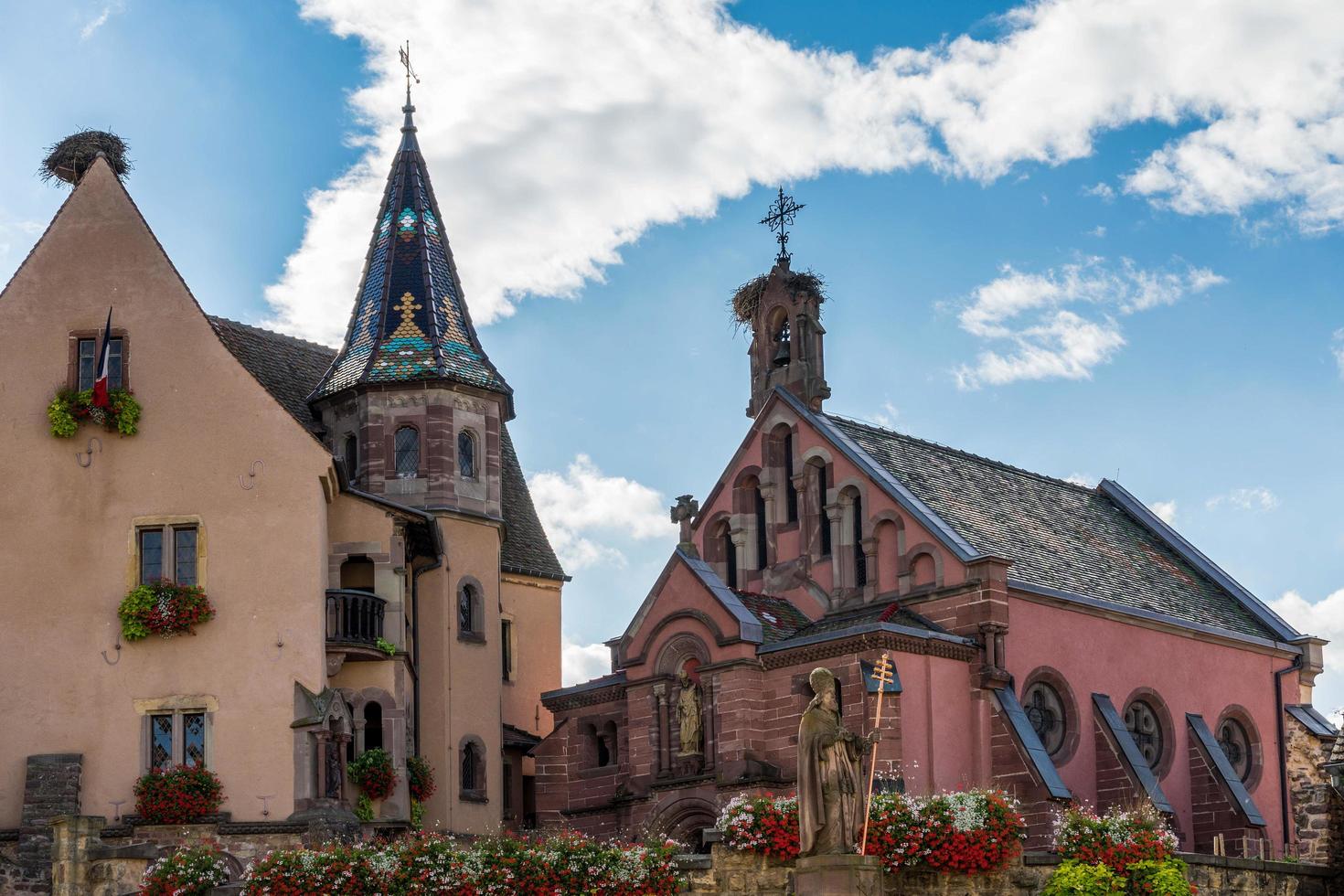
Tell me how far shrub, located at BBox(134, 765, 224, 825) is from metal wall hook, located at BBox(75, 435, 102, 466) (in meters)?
6.31

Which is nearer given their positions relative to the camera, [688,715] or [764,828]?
[764,828]

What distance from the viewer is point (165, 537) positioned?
39031mm

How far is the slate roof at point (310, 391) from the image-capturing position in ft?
153

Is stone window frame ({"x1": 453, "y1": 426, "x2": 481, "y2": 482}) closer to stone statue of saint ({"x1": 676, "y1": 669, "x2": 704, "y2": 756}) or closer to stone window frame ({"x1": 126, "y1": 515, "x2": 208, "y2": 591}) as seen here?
stone statue of saint ({"x1": 676, "y1": 669, "x2": 704, "y2": 756})

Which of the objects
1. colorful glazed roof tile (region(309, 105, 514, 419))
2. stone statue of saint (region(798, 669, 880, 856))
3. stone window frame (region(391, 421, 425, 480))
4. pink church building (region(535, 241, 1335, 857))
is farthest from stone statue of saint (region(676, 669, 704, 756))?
stone statue of saint (region(798, 669, 880, 856))

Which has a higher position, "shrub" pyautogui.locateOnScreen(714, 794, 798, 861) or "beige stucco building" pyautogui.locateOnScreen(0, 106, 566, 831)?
"beige stucco building" pyautogui.locateOnScreen(0, 106, 566, 831)

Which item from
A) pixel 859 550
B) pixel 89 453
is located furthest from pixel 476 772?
pixel 89 453

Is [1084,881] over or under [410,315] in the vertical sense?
under

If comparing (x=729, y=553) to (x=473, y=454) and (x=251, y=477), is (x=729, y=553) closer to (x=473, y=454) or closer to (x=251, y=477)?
(x=473, y=454)

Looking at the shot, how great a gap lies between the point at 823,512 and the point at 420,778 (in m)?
11.6

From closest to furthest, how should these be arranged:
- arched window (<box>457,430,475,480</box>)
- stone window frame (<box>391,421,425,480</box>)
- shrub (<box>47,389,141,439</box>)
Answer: shrub (<box>47,389,141,439</box>) → stone window frame (<box>391,421,425,480</box>) → arched window (<box>457,430,475,480</box>)

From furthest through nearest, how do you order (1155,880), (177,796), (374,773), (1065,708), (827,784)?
1. (1065,708)
2. (374,773)
3. (177,796)
4. (1155,880)
5. (827,784)

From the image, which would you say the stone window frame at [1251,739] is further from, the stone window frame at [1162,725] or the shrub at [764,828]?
the shrub at [764,828]

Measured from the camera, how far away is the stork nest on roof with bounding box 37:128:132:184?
41.9 metres
